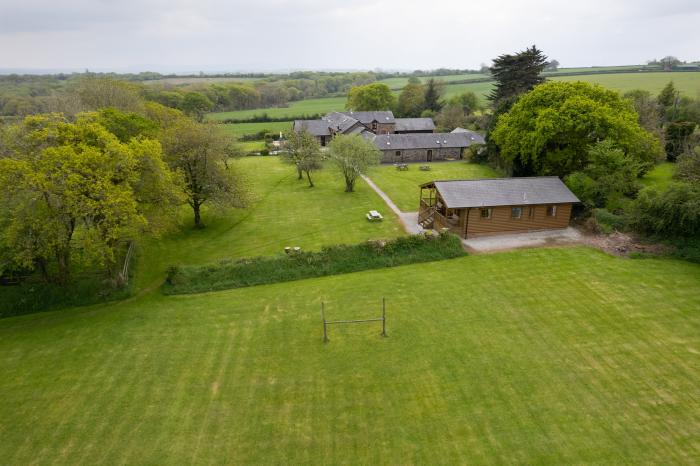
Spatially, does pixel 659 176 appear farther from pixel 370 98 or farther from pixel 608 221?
pixel 370 98

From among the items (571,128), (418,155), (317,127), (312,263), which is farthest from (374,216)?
(317,127)

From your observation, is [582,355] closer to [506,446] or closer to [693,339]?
[693,339]

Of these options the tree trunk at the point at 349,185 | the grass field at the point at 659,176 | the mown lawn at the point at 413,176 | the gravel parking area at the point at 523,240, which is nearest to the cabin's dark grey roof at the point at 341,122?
the mown lawn at the point at 413,176

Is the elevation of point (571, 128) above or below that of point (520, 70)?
below

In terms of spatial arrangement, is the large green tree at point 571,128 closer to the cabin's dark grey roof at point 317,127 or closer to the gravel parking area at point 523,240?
the gravel parking area at point 523,240

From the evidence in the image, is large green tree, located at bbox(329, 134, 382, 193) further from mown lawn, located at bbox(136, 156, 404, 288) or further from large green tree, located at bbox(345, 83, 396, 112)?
large green tree, located at bbox(345, 83, 396, 112)

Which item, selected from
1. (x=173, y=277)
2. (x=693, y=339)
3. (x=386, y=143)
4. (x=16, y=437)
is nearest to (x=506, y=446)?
(x=693, y=339)

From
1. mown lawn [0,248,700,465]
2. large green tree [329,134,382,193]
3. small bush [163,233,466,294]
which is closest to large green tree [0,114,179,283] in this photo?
mown lawn [0,248,700,465]
